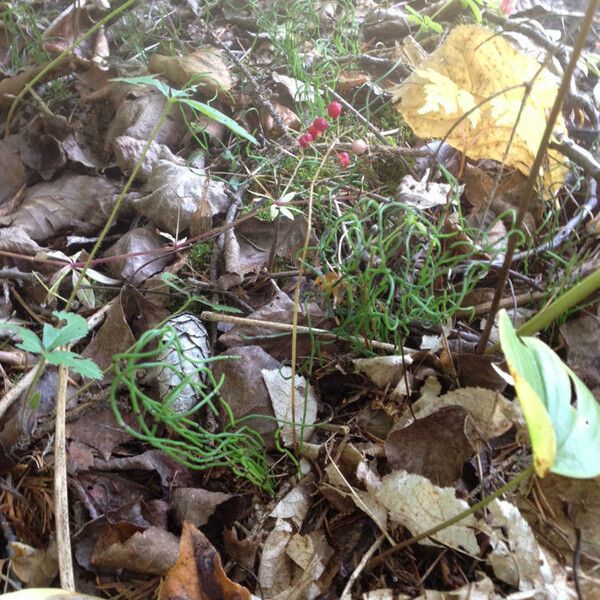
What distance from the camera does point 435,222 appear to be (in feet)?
4.90

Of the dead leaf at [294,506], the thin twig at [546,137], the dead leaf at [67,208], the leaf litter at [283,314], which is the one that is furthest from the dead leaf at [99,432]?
the thin twig at [546,137]

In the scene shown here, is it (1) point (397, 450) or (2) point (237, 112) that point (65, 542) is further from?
(2) point (237, 112)

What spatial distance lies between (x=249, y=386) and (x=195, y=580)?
427 mm

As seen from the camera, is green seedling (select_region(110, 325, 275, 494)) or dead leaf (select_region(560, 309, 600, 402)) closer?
green seedling (select_region(110, 325, 275, 494))

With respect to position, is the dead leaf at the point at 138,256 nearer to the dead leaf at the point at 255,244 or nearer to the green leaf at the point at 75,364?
the dead leaf at the point at 255,244

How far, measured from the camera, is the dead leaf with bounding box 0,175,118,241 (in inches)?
69.1

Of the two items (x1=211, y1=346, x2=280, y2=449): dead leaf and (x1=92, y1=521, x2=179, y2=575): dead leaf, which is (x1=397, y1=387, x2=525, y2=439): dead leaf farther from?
(x1=92, y1=521, x2=179, y2=575): dead leaf

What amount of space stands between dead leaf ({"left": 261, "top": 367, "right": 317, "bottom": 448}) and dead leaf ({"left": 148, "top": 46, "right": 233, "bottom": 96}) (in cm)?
113

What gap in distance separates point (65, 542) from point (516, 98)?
1.54 meters

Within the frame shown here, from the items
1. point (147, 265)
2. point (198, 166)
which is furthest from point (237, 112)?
point (147, 265)

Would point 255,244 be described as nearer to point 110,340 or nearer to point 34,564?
point 110,340

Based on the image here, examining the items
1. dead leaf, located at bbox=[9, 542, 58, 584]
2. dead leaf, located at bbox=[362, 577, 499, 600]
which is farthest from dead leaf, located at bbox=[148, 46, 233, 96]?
dead leaf, located at bbox=[362, 577, 499, 600]

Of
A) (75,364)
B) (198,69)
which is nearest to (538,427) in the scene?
(75,364)

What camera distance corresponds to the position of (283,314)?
55.7 inches
